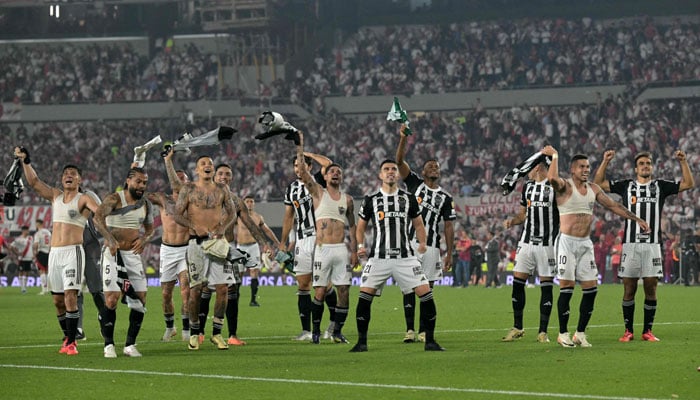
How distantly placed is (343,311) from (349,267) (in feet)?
2.30

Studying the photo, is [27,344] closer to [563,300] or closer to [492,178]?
[563,300]

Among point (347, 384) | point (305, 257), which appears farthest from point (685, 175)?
point (347, 384)

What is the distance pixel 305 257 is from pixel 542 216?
11.9 ft

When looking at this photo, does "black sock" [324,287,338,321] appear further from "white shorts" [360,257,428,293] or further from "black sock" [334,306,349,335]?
"white shorts" [360,257,428,293]

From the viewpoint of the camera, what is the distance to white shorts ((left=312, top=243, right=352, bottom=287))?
1736 cm

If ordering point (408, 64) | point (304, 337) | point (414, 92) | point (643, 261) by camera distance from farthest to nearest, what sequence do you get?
1. point (408, 64)
2. point (414, 92)
3. point (304, 337)
4. point (643, 261)

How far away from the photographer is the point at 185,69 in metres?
61.1

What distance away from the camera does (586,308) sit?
53.1ft

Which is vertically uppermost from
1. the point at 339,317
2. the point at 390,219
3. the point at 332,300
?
the point at 390,219

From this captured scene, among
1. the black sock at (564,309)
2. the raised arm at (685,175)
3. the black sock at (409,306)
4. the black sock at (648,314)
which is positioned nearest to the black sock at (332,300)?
the black sock at (409,306)

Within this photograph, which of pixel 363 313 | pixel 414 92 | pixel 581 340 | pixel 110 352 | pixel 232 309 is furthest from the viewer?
pixel 414 92

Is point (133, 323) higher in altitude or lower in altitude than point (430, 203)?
lower

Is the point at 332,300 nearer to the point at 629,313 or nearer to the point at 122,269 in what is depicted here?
the point at 122,269

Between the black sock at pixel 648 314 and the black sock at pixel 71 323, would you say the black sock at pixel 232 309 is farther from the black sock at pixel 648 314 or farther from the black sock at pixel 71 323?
the black sock at pixel 648 314
